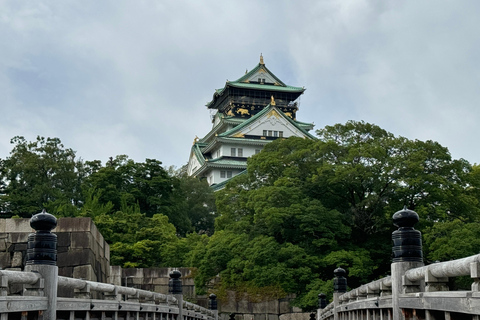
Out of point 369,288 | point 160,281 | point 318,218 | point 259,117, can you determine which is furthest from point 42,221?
point 259,117

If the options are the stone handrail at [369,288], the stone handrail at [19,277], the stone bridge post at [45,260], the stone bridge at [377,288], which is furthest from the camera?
the stone handrail at [369,288]

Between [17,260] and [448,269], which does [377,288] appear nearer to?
[448,269]

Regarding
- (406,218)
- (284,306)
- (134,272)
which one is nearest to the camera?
(406,218)

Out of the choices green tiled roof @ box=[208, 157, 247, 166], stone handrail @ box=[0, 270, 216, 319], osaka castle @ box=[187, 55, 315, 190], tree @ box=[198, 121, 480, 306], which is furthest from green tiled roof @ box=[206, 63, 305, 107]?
stone handrail @ box=[0, 270, 216, 319]

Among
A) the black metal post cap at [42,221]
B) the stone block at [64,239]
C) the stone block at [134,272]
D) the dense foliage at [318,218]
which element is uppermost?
the dense foliage at [318,218]

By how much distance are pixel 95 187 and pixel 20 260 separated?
27574 millimetres

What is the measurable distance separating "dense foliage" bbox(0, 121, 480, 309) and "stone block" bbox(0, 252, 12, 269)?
13.2 meters

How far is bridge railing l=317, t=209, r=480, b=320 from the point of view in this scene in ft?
16.5

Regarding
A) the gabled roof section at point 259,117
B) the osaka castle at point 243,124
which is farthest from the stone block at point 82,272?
the gabled roof section at point 259,117

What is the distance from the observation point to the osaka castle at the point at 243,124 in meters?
59.1

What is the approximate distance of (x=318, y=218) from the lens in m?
25.3

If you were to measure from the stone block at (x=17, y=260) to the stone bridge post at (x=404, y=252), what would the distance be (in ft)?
27.3

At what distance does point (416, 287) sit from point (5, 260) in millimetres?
8846

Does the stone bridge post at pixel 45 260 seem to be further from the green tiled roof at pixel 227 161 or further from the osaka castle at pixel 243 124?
the green tiled roof at pixel 227 161
